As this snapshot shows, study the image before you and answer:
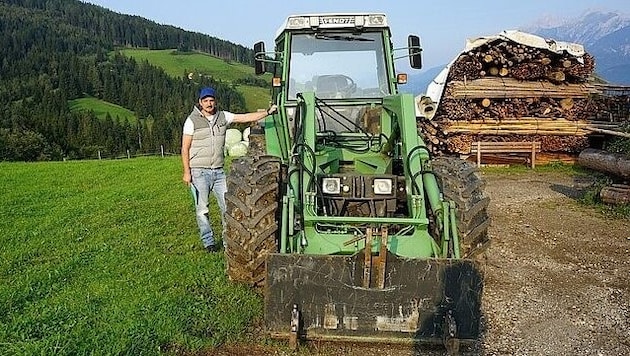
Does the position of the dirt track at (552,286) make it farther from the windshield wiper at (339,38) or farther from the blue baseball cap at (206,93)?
the blue baseball cap at (206,93)

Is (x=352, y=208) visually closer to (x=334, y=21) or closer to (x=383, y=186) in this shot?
(x=383, y=186)

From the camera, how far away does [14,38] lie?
11612cm

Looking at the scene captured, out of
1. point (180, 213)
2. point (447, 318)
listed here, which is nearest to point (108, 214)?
point (180, 213)

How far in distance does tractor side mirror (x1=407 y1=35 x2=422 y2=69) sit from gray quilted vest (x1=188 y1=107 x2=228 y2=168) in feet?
7.50

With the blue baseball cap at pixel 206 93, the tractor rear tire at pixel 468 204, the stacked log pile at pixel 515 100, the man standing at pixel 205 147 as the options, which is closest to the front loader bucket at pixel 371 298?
the tractor rear tire at pixel 468 204

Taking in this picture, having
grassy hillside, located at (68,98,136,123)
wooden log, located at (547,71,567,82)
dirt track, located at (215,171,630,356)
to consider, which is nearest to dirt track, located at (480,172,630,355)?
dirt track, located at (215,171,630,356)

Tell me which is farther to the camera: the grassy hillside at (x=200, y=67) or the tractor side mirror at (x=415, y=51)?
the grassy hillside at (x=200, y=67)

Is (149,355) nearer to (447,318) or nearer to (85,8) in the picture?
(447,318)

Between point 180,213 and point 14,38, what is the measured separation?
123m

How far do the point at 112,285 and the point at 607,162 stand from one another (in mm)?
10136

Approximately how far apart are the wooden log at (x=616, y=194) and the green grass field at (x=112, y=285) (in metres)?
6.67

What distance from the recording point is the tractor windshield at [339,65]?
674 cm

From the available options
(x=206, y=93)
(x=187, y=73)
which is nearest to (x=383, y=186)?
(x=206, y=93)

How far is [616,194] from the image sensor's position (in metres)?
10.3
